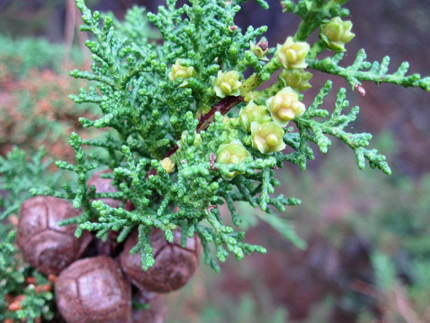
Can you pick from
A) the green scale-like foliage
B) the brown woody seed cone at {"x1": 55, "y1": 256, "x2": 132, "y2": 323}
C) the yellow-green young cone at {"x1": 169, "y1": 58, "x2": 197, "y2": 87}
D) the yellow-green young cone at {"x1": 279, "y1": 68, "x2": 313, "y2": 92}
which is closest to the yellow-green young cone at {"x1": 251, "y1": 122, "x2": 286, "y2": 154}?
the green scale-like foliage

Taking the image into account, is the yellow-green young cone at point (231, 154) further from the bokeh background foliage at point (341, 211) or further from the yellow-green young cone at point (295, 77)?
the bokeh background foliage at point (341, 211)

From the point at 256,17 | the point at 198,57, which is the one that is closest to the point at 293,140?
the point at 198,57

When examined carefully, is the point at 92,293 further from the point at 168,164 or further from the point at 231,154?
the point at 231,154

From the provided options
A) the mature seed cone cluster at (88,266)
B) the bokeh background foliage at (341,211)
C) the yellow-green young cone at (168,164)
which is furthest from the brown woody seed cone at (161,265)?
the bokeh background foliage at (341,211)

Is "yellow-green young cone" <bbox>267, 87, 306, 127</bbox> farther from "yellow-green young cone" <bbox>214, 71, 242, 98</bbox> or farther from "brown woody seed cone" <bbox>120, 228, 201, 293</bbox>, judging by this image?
"brown woody seed cone" <bbox>120, 228, 201, 293</bbox>

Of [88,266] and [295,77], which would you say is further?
[88,266]

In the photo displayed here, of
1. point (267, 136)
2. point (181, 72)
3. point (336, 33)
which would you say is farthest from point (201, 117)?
point (336, 33)
